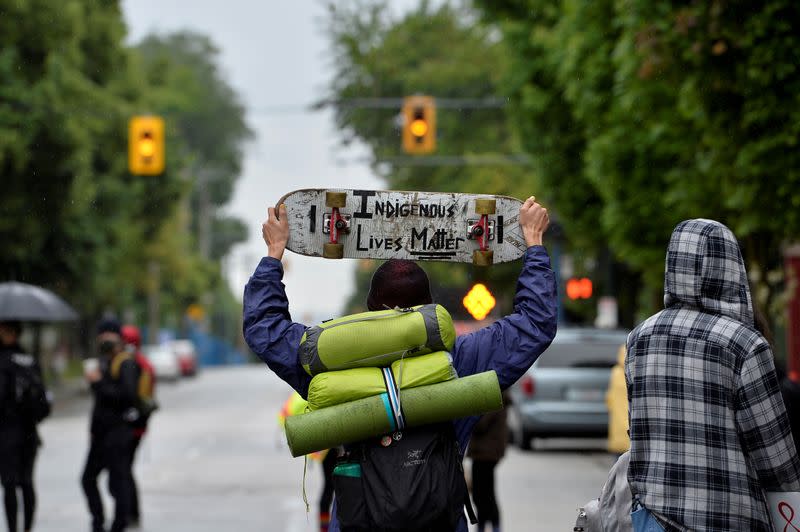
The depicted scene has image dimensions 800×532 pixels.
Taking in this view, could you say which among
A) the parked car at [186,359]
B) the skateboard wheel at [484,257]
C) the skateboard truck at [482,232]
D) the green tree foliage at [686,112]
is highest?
the green tree foliage at [686,112]

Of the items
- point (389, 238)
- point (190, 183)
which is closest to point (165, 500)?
point (389, 238)

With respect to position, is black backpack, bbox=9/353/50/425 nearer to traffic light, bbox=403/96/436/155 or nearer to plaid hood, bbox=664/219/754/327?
plaid hood, bbox=664/219/754/327

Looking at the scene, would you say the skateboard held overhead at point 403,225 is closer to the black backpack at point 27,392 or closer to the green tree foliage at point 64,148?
the black backpack at point 27,392

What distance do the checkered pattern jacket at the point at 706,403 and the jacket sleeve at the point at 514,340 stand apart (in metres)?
0.30

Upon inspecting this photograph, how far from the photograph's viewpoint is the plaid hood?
14.9 ft

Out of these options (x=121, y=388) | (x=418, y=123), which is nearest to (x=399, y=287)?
(x=121, y=388)

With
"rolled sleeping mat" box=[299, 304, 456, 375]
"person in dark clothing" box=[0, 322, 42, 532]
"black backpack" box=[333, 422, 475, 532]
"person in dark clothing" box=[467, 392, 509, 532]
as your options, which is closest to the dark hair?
"rolled sleeping mat" box=[299, 304, 456, 375]

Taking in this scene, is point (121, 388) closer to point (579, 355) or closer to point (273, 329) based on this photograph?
point (273, 329)

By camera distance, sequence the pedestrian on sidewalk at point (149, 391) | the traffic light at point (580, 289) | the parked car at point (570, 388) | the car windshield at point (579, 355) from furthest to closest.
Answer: the traffic light at point (580, 289) → the car windshield at point (579, 355) → the parked car at point (570, 388) → the pedestrian on sidewalk at point (149, 391)

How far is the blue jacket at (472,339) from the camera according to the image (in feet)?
15.2

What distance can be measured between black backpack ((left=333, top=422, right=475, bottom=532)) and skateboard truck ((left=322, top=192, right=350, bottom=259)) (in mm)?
666

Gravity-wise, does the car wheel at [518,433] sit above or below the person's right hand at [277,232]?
below

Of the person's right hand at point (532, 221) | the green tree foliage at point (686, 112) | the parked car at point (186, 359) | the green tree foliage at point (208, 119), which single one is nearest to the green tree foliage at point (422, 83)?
the green tree foliage at point (686, 112)

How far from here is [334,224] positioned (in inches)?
187
